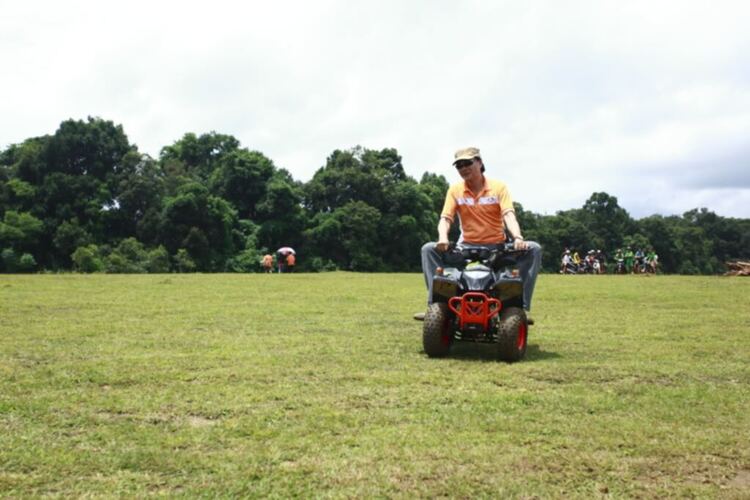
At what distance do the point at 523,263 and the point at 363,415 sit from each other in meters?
3.49

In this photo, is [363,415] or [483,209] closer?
[363,415]

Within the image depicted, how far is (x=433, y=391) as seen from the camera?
17.7ft

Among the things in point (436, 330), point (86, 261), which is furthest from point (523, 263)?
point (86, 261)

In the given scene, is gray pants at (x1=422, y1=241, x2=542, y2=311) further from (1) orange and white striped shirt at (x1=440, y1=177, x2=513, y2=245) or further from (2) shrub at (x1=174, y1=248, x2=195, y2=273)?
(2) shrub at (x1=174, y1=248, x2=195, y2=273)

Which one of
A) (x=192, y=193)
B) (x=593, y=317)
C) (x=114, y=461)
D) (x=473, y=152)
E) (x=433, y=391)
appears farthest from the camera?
(x=192, y=193)

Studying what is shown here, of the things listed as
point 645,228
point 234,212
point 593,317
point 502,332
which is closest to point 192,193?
point 234,212

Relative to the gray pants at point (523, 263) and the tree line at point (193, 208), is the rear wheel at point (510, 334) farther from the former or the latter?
the tree line at point (193, 208)

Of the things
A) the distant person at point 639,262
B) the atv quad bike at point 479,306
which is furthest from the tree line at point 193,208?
the atv quad bike at point 479,306

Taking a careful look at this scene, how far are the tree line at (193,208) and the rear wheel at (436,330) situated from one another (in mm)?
38284

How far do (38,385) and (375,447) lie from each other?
3266mm

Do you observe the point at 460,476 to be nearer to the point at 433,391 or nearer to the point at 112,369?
the point at 433,391

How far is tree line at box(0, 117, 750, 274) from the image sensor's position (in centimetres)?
4881

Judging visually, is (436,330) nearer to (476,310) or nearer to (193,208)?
(476,310)

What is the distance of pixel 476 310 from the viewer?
698 cm
